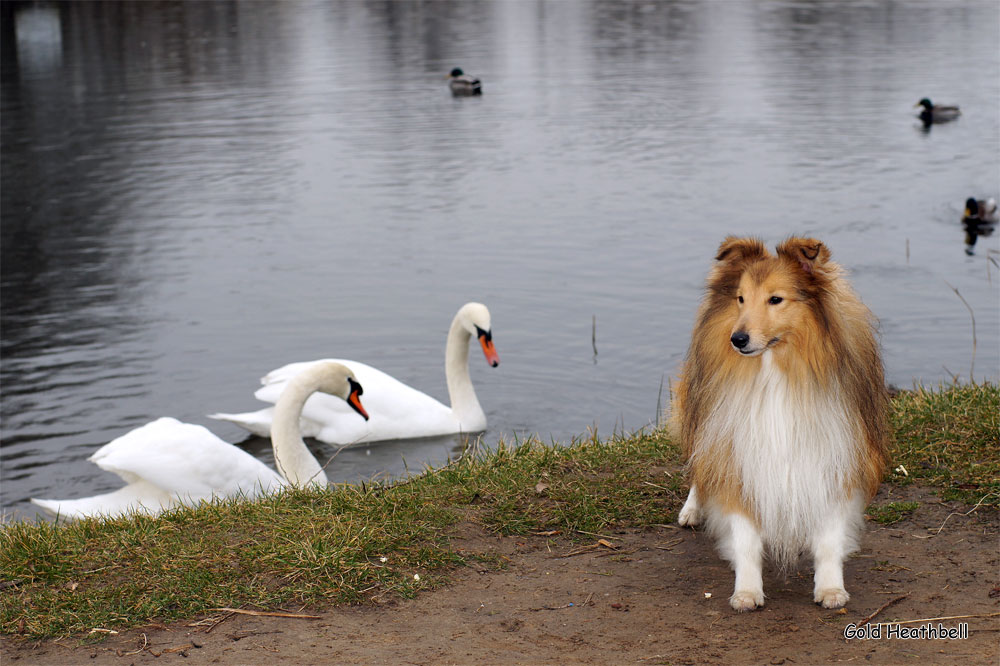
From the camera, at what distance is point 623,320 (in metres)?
13.0

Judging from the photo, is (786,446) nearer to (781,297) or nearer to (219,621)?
(781,297)

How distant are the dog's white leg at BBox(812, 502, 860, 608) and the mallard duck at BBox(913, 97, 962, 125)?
19785 mm

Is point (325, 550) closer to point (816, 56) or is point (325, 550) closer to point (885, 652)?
point (885, 652)

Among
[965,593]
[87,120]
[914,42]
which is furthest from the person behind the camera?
[914,42]

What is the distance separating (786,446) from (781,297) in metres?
0.58

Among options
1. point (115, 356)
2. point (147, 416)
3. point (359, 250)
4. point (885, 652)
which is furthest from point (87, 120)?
point (885, 652)

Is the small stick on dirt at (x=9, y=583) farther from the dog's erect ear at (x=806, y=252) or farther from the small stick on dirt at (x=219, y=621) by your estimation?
the dog's erect ear at (x=806, y=252)

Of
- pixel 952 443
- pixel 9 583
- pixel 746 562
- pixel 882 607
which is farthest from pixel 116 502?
pixel 882 607

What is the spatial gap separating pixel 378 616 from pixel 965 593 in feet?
7.48

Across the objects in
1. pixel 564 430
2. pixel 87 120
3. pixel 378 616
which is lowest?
pixel 564 430

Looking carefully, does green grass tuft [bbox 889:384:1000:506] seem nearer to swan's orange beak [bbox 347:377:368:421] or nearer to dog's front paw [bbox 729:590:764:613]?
dog's front paw [bbox 729:590:764:613]

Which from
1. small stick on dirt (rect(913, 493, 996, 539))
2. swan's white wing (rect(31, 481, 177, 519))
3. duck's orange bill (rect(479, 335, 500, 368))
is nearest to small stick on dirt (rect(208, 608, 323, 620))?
small stick on dirt (rect(913, 493, 996, 539))

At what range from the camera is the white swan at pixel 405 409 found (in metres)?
10.5

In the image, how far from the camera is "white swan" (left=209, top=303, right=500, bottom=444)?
412 inches
